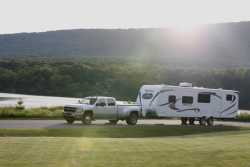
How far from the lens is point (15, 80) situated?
9538 cm

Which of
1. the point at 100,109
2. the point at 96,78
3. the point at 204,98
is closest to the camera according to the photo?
the point at 100,109

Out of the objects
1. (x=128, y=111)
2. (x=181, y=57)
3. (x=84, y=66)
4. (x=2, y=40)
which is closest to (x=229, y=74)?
(x=84, y=66)

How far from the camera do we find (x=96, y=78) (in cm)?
10275

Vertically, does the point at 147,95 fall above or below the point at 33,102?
above

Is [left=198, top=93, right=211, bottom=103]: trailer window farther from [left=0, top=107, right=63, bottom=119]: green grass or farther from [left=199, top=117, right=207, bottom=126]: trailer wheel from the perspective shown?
[left=0, top=107, right=63, bottom=119]: green grass

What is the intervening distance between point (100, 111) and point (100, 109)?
0.42ft

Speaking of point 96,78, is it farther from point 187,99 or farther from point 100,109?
point 100,109

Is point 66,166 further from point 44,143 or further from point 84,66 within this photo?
point 84,66

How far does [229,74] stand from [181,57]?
51116 mm

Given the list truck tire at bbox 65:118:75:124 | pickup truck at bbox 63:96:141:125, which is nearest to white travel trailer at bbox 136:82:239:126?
pickup truck at bbox 63:96:141:125

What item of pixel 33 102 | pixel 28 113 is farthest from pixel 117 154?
pixel 33 102

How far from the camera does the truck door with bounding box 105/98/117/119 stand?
37469 mm

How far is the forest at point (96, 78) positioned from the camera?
91375 mm

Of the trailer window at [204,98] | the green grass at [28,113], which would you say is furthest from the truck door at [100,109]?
the trailer window at [204,98]
